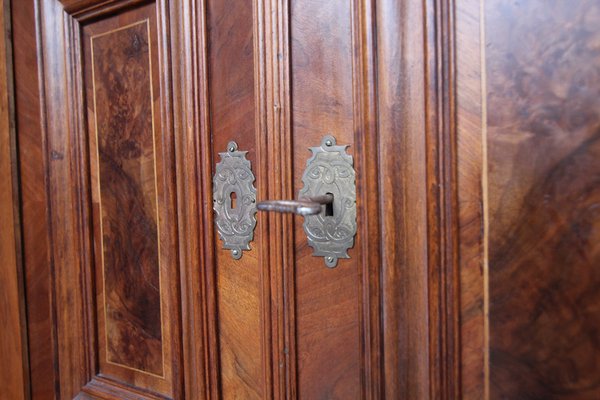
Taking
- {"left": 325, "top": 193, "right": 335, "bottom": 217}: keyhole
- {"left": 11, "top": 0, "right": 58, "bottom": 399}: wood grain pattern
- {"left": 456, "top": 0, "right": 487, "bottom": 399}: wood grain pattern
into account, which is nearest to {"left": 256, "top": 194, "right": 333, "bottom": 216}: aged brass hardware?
{"left": 325, "top": 193, "right": 335, "bottom": 217}: keyhole

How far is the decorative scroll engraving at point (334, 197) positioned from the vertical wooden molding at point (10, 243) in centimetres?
47

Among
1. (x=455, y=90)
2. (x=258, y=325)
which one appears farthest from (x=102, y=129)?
(x=455, y=90)

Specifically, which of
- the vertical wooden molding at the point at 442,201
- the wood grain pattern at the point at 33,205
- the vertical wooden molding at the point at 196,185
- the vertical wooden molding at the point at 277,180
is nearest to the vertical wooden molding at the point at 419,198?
the vertical wooden molding at the point at 442,201

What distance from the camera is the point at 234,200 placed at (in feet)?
1.68

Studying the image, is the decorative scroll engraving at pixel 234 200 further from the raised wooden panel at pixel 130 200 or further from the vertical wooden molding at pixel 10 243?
the vertical wooden molding at pixel 10 243

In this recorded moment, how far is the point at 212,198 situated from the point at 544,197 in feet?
1.17

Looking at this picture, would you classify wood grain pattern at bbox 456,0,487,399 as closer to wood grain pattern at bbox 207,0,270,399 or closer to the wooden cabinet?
the wooden cabinet

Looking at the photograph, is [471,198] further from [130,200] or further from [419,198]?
[130,200]

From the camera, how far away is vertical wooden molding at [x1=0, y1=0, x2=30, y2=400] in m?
0.63

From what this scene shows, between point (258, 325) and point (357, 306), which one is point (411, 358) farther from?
point (258, 325)

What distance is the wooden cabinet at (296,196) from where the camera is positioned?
0.37m

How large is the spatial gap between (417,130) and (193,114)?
0.90 feet

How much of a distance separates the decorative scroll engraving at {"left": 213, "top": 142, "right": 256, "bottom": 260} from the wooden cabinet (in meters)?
0.01

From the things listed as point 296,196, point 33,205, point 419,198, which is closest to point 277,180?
point 296,196
